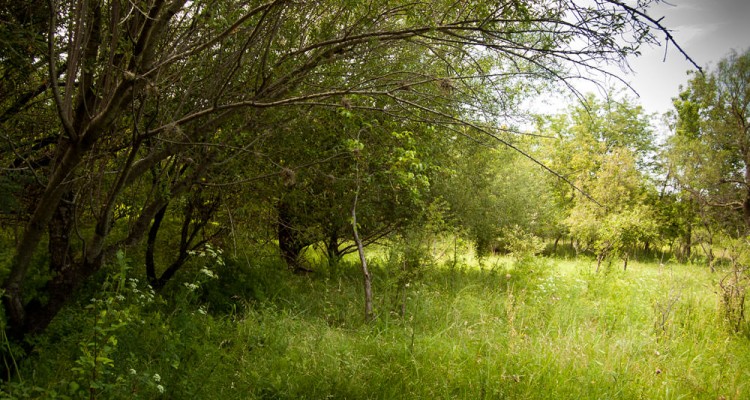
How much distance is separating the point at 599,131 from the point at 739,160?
10.9m

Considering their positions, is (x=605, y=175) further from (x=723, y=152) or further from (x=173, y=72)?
(x=173, y=72)

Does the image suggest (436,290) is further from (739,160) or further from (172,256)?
(739,160)

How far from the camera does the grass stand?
3590 mm

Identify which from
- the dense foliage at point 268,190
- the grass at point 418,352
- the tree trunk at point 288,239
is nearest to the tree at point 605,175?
the dense foliage at point 268,190

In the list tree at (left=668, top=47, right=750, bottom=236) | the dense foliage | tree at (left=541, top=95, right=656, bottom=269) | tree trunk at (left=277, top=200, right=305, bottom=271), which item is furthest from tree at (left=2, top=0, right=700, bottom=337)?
tree at (left=668, top=47, right=750, bottom=236)

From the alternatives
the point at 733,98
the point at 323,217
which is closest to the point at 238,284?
the point at 323,217

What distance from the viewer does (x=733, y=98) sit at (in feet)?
48.6

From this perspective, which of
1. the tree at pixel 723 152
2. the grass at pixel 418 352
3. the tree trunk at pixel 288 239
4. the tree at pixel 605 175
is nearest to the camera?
the grass at pixel 418 352

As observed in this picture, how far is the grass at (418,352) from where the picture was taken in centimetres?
A: 359

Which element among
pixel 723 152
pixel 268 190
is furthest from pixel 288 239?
pixel 723 152

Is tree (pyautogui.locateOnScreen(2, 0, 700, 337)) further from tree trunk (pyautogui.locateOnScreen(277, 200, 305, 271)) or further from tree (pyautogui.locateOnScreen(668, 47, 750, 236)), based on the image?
tree (pyautogui.locateOnScreen(668, 47, 750, 236))

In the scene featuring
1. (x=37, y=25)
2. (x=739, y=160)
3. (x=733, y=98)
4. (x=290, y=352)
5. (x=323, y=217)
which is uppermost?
(x=733, y=98)

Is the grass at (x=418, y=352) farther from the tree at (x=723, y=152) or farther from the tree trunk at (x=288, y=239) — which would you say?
the tree at (x=723, y=152)

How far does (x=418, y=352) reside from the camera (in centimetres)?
418
